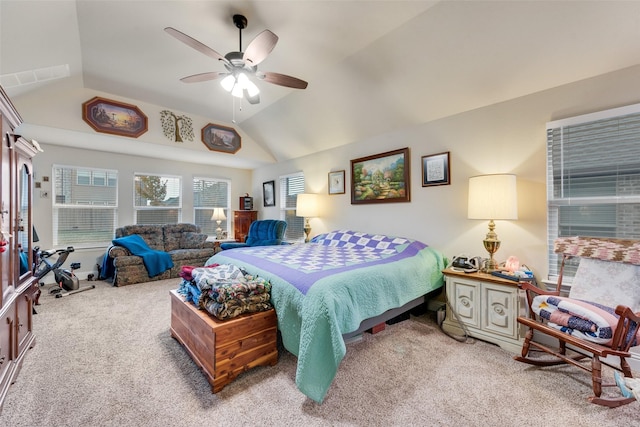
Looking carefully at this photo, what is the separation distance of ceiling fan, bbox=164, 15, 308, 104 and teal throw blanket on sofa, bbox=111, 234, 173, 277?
Answer: 311cm

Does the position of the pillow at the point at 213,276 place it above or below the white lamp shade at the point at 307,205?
below

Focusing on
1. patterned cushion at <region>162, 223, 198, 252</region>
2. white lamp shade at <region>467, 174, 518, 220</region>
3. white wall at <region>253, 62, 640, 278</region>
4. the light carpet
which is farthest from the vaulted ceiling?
patterned cushion at <region>162, 223, 198, 252</region>

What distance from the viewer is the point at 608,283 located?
189 cm

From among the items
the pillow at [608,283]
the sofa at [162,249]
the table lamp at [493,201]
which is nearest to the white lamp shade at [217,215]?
the sofa at [162,249]

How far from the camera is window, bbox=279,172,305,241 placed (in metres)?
5.18

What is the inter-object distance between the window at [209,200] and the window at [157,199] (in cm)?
36

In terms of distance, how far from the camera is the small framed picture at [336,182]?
420 cm

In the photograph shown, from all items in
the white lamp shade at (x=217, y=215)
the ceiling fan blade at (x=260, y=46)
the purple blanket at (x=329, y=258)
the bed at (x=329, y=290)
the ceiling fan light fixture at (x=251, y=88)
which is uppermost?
the ceiling fan blade at (x=260, y=46)

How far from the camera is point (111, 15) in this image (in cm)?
231

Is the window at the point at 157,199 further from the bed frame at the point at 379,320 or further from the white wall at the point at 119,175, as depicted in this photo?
the bed frame at the point at 379,320

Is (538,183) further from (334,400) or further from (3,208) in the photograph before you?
(3,208)

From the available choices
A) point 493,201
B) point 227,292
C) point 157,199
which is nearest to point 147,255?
point 157,199

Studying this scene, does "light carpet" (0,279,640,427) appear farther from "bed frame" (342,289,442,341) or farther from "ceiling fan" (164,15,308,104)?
"ceiling fan" (164,15,308,104)

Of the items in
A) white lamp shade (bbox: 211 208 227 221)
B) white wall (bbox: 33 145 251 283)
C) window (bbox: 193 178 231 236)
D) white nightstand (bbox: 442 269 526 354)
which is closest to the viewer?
white nightstand (bbox: 442 269 526 354)
